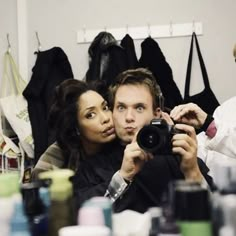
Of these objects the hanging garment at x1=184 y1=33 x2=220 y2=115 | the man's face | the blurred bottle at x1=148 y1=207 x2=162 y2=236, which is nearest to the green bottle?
the blurred bottle at x1=148 y1=207 x2=162 y2=236

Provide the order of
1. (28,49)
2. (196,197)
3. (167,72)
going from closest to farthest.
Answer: (196,197), (167,72), (28,49)

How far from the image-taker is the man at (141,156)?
3.28 feet

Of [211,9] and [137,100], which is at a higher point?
[211,9]

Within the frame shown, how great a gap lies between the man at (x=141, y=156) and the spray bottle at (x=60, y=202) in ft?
0.59

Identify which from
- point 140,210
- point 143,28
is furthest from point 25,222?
point 143,28

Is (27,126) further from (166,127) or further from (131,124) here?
(166,127)

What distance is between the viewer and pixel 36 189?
2.40 feet

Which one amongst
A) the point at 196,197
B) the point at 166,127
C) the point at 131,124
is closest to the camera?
the point at 196,197

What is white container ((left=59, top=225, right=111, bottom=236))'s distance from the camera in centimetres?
62

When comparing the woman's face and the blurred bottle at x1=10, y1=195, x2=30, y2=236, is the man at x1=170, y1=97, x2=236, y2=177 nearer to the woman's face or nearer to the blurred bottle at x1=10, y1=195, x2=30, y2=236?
the woman's face

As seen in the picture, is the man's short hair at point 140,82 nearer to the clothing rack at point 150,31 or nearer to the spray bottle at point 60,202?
the spray bottle at point 60,202

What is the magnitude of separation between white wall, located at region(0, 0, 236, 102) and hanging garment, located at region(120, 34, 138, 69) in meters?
0.05

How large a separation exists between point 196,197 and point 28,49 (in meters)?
1.64

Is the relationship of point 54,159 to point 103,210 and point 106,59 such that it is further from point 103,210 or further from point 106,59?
point 106,59
